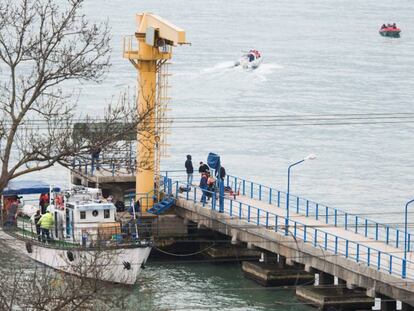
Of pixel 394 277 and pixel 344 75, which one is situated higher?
pixel 344 75

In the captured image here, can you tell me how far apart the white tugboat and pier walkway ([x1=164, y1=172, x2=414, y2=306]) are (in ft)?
9.11

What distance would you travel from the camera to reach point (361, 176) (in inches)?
2608

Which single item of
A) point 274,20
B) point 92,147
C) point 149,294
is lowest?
point 149,294

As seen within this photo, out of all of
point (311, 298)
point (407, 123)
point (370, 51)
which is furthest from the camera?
point (370, 51)

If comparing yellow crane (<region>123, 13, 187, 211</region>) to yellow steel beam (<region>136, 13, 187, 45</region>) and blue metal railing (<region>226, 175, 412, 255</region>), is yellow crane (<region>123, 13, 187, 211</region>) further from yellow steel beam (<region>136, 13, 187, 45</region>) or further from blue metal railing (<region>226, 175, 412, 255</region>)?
blue metal railing (<region>226, 175, 412, 255</region>)

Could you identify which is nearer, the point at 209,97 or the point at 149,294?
the point at 149,294

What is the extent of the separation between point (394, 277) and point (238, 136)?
4190 centimetres

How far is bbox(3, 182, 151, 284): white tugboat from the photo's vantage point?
140ft

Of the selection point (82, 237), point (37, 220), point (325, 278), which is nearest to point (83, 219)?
point (82, 237)

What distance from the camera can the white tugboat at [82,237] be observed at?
42.6 meters

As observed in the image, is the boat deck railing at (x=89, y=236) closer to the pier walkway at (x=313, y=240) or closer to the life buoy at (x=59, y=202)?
the life buoy at (x=59, y=202)

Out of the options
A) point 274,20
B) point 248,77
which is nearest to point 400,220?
point 248,77

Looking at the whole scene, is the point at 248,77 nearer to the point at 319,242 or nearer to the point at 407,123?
the point at 407,123

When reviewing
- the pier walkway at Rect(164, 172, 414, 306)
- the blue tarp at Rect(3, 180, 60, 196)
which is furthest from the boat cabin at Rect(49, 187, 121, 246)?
the blue tarp at Rect(3, 180, 60, 196)
